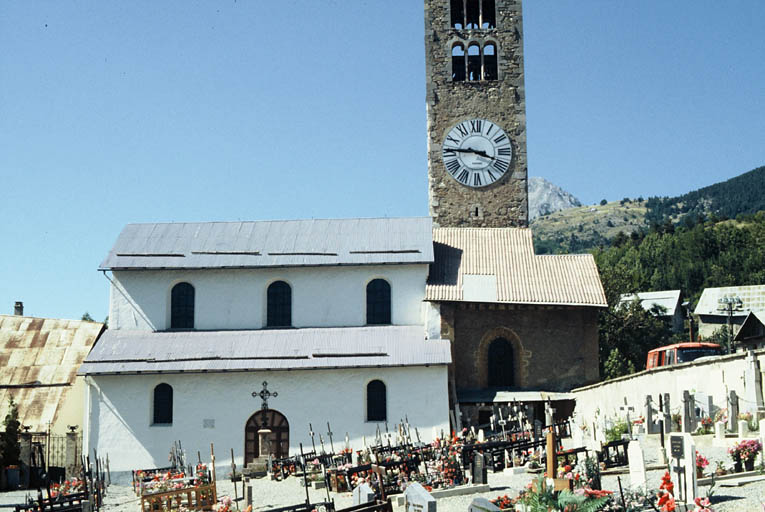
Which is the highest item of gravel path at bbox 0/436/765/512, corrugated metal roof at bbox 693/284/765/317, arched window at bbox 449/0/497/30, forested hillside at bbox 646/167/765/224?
forested hillside at bbox 646/167/765/224

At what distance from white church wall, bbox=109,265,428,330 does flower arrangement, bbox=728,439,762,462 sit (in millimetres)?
18299

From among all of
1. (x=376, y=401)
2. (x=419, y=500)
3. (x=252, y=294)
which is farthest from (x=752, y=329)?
(x=419, y=500)

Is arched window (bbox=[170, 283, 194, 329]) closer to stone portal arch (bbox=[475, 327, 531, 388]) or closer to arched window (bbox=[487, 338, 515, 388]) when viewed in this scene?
stone portal arch (bbox=[475, 327, 531, 388])

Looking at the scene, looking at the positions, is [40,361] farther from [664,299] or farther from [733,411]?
[664,299]

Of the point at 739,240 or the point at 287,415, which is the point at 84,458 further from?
the point at 739,240

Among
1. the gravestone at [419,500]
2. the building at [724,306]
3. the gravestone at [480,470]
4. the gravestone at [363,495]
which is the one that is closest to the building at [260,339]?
the gravestone at [480,470]

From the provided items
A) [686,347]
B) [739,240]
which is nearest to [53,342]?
[686,347]

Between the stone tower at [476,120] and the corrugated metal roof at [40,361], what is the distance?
53.1 ft

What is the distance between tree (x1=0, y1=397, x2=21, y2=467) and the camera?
30.0 m

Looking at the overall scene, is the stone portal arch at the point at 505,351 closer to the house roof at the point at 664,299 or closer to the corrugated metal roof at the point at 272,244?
the corrugated metal roof at the point at 272,244

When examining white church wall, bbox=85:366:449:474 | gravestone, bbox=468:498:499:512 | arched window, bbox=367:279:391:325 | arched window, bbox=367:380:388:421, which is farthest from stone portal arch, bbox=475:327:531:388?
gravestone, bbox=468:498:499:512

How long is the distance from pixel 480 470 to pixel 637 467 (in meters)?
5.17

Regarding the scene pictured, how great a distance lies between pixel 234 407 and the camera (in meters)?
31.2

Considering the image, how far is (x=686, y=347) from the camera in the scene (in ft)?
98.1
